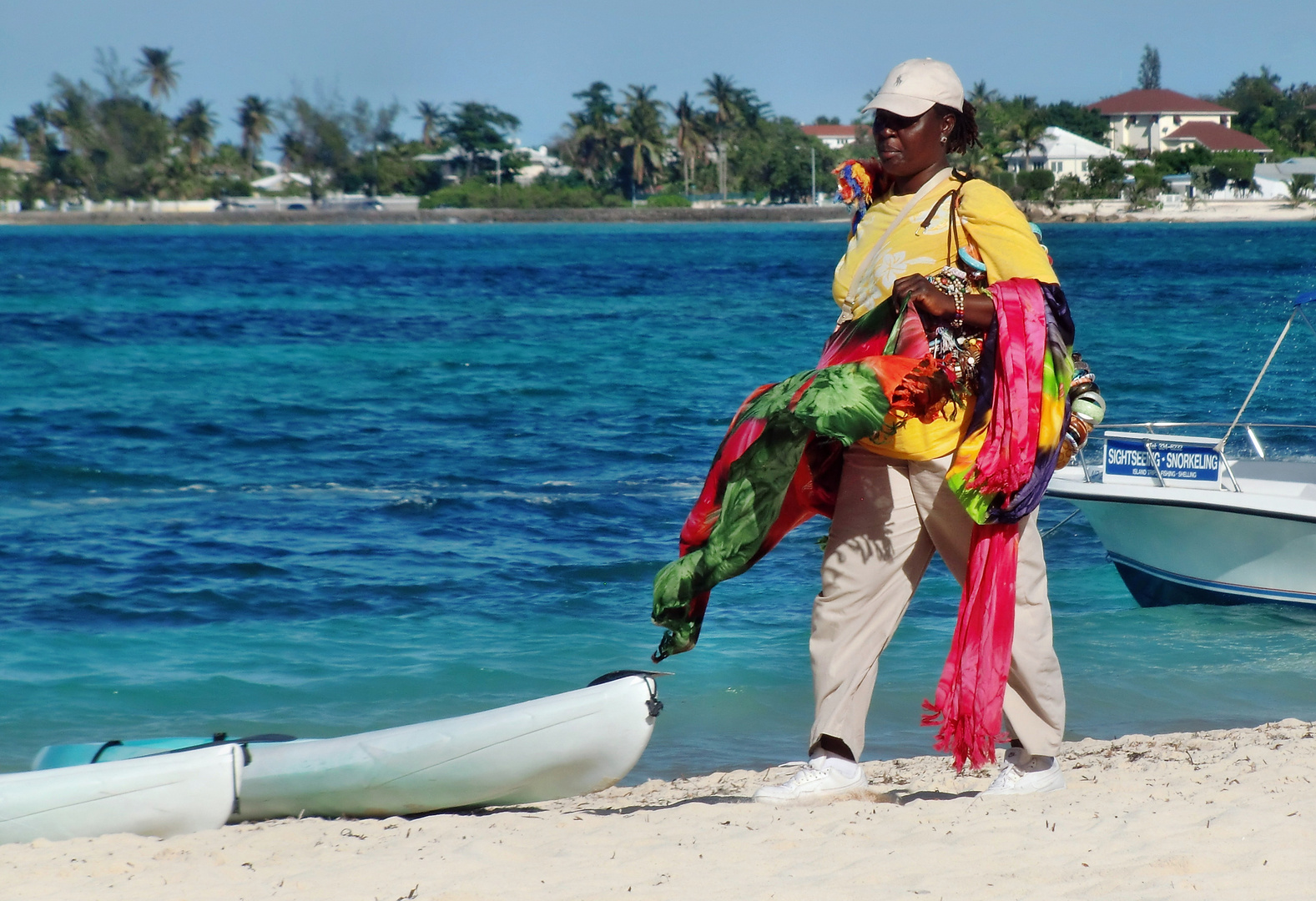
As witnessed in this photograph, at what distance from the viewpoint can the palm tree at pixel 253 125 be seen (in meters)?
125

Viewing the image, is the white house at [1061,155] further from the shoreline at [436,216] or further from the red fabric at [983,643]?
the red fabric at [983,643]

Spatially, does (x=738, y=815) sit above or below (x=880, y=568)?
below

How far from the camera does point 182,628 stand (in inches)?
285

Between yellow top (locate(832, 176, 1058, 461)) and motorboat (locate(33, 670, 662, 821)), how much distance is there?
3.64 ft

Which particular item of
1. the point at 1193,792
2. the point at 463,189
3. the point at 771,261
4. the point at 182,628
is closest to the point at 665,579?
the point at 1193,792

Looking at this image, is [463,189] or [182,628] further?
[463,189]

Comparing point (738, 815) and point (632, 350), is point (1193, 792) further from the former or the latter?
point (632, 350)

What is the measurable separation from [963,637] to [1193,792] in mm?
989

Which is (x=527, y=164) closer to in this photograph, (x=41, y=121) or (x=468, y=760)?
(x=41, y=121)

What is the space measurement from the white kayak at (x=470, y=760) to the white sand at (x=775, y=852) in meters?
0.10

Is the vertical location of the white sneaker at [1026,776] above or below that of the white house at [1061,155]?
below

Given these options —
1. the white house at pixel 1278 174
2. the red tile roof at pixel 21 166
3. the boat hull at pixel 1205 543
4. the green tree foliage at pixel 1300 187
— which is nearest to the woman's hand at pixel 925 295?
the boat hull at pixel 1205 543

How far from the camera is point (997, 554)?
319 centimetres

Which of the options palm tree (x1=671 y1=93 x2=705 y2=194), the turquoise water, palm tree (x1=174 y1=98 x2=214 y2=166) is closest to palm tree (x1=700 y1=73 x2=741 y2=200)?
palm tree (x1=671 y1=93 x2=705 y2=194)
